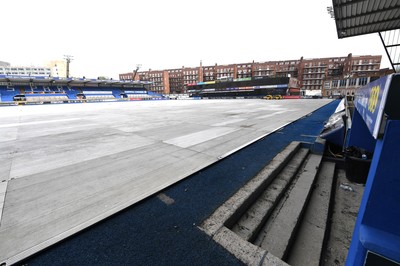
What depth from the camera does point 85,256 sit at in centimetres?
171

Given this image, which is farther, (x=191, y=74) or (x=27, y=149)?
(x=191, y=74)

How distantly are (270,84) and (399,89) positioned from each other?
62590 mm

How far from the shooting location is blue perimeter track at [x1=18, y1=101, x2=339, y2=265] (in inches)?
66.1

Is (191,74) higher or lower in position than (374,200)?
higher

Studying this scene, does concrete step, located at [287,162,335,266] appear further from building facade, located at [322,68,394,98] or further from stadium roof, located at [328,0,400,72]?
building facade, located at [322,68,394,98]

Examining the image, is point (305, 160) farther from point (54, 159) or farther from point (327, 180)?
point (54, 159)

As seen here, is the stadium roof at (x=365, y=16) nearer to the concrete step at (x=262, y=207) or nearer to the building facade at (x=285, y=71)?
the concrete step at (x=262, y=207)

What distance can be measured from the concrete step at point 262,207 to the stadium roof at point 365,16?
535 centimetres

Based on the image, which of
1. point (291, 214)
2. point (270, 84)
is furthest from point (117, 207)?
point (270, 84)

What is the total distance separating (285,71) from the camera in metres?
71.6

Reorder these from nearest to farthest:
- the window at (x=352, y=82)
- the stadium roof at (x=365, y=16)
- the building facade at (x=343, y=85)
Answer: the stadium roof at (x=365, y=16) < the building facade at (x=343, y=85) < the window at (x=352, y=82)

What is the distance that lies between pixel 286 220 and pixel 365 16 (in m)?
7.62

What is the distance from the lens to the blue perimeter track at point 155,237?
5.51 feet

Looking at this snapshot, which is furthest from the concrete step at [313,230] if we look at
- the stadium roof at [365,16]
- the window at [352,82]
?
the window at [352,82]
